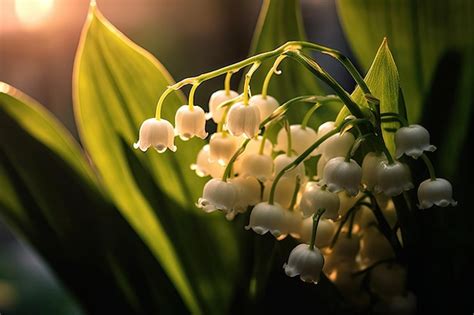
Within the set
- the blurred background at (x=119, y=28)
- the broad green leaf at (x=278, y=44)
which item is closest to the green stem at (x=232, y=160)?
the broad green leaf at (x=278, y=44)

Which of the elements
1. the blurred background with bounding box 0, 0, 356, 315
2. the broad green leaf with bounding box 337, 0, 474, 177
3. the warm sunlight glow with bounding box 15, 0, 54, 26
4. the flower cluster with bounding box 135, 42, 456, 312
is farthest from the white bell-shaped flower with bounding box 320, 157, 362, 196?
the warm sunlight glow with bounding box 15, 0, 54, 26

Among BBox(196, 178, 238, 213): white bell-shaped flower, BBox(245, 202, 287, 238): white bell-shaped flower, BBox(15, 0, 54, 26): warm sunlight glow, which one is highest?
BBox(15, 0, 54, 26): warm sunlight glow

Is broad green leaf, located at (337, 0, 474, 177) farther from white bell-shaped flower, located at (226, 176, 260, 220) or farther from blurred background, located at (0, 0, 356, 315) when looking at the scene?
blurred background, located at (0, 0, 356, 315)

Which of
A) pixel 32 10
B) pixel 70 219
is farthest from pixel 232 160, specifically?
pixel 32 10

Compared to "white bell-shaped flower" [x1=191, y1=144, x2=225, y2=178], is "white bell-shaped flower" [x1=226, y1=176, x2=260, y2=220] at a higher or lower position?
lower

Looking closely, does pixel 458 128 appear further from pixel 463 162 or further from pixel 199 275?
pixel 199 275

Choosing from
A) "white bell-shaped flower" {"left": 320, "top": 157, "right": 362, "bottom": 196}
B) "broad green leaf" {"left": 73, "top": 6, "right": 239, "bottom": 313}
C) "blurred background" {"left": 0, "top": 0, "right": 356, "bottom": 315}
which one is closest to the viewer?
"white bell-shaped flower" {"left": 320, "top": 157, "right": 362, "bottom": 196}

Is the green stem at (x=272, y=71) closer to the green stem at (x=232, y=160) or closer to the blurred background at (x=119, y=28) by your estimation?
the green stem at (x=232, y=160)
